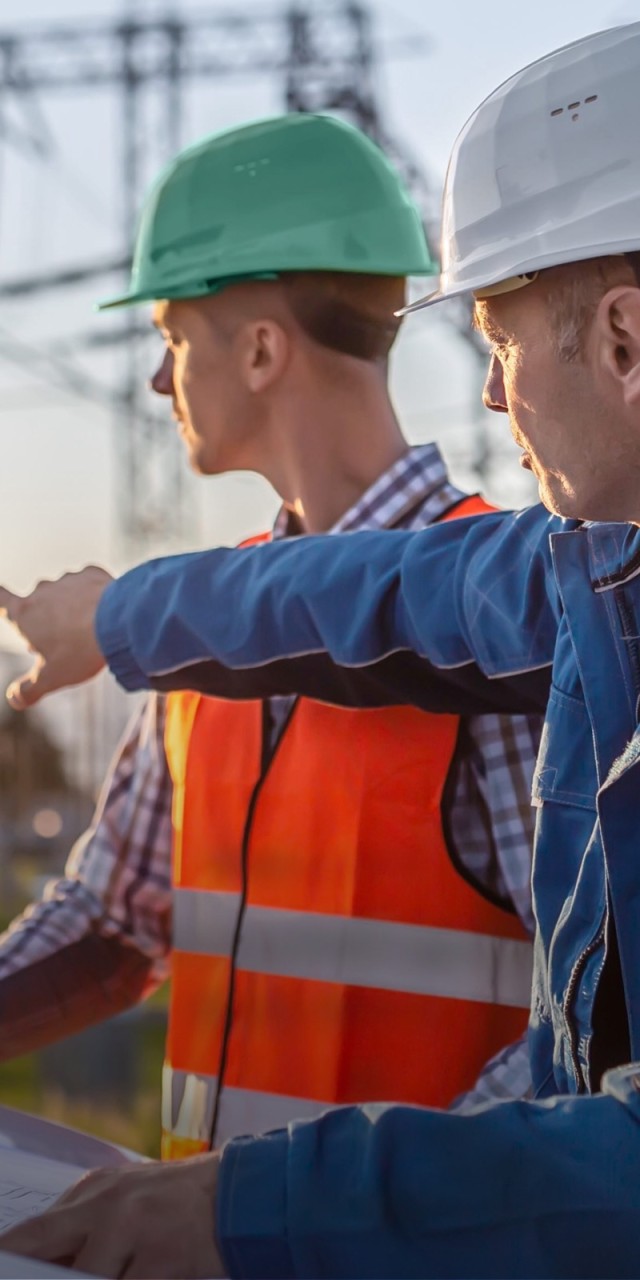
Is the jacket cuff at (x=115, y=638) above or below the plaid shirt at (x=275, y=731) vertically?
above

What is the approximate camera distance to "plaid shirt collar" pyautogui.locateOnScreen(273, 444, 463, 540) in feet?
8.73

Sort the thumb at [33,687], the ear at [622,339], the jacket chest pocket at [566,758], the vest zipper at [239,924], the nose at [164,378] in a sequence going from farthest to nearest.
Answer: the nose at [164,378] < the vest zipper at [239,924] < the thumb at [33,687] < the jacket chest pocket at [566,758] < the ear at [622,339]

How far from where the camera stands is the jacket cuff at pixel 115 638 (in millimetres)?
2324

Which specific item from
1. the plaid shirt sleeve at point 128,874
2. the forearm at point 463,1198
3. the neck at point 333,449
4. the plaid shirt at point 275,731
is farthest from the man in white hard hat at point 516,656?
the plaid shirt sleeve at point 128,874

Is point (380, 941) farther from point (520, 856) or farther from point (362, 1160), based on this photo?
point (362, 1160)

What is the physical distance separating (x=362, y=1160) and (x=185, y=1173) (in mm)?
145

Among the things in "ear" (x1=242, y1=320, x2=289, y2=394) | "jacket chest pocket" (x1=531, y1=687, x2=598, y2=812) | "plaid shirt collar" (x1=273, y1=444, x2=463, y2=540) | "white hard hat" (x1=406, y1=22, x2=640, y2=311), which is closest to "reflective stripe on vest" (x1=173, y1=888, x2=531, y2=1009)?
"plaid shirt collar" (x1=273, y1=444, x2=463, y2=540)

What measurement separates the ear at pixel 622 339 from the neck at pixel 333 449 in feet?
4.13

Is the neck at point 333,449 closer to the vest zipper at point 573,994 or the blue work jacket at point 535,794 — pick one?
the blue work jacket at point 535,794

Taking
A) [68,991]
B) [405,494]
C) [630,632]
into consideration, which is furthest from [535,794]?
[68,991]

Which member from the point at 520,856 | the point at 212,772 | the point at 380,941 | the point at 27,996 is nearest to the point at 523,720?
the point at 520,856

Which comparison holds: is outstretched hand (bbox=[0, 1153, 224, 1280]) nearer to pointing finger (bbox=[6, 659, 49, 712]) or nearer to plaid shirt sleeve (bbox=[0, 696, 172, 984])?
pointing finger (bbox=[6, 659, 49, 712])

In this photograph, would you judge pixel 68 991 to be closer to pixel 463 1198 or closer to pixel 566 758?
pixel 566 758

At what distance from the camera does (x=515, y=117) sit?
1.67 metres
